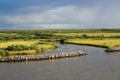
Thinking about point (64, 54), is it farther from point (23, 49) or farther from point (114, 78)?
point (114, 78)

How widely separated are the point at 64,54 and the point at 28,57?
31.4ft

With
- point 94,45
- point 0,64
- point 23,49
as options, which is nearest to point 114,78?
point 0,64

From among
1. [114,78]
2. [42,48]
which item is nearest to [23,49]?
[42,48]

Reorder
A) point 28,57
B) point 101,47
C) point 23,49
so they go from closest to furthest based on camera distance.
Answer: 1. point 28,57
2. point 23,49
3. point 101,47

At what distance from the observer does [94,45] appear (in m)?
98.4

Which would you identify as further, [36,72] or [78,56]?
[78,56]

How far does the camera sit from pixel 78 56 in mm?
73500

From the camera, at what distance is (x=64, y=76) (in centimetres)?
4709

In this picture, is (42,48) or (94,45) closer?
(42,48)

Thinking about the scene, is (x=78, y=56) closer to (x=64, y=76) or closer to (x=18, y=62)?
(x=18, y=62)

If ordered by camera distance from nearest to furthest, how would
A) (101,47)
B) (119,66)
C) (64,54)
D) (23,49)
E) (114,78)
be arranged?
(114,78), (119,66), (64,54), (23,49), (101,47)

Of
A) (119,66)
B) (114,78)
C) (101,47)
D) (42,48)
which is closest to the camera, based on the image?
(114,78)

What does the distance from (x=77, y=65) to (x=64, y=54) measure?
1468 cm

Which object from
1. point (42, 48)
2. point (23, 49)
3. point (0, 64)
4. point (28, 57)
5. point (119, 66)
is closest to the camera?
point (119, 66)
